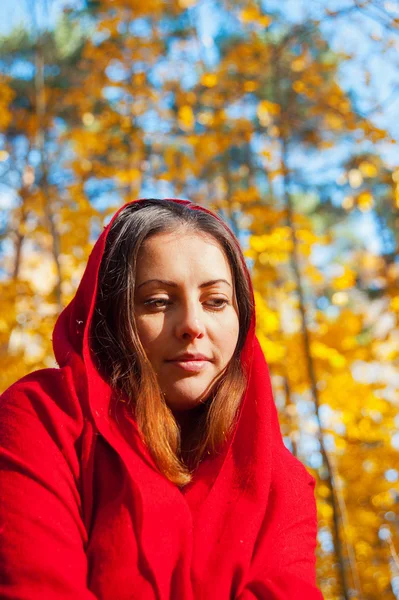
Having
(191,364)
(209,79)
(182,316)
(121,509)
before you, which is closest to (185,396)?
(191,364)

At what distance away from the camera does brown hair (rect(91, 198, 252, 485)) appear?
4.86ft

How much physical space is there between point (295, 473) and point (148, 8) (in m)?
5.89

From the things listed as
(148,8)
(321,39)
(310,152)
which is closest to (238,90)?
(321,39)

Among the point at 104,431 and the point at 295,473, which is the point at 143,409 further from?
the point at 295,473

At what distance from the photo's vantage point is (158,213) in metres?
1.68

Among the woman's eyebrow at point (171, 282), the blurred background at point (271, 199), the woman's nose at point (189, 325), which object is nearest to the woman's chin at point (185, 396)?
the woman's nose at point (189, 325)

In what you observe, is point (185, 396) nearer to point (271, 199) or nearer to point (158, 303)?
point (158, 303)

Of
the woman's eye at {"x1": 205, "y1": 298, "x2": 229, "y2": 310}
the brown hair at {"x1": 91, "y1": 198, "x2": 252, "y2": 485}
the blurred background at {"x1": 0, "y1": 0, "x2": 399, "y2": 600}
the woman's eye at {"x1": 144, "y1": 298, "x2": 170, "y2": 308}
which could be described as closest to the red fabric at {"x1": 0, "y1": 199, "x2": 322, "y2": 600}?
the brown hair at {"x1": 91, "y1": 198, "x2": 252, "y2": 485}

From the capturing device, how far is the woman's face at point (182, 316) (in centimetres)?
152

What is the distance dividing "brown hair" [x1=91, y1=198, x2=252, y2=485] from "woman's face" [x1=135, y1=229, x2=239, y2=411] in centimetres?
3

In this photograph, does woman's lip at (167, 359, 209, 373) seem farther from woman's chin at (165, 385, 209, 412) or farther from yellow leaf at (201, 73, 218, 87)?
yellow leaf at (201, 73, 218, 87)

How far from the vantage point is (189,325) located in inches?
59.0

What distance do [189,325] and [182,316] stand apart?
0.10 feet

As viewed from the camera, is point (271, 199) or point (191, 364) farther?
point (271, 199)
